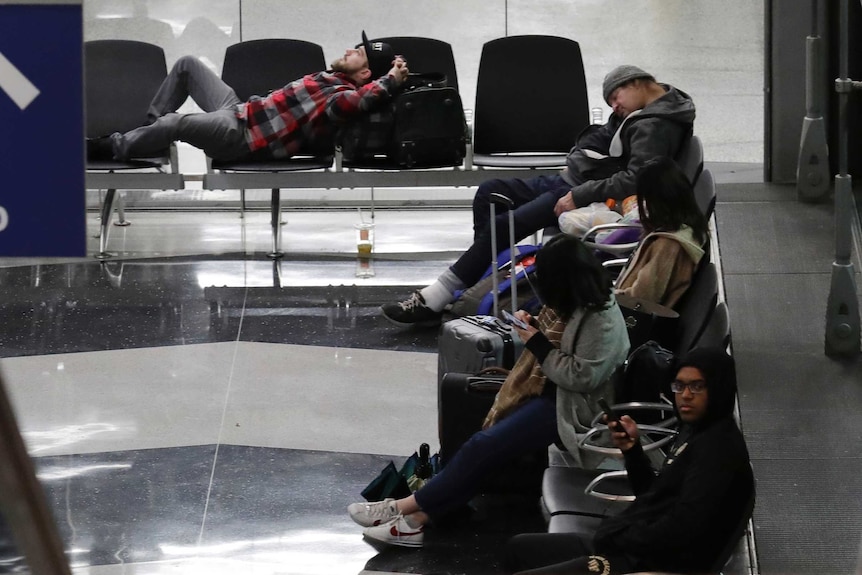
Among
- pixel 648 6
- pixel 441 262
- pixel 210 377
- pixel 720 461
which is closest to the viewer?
pixel 720 461

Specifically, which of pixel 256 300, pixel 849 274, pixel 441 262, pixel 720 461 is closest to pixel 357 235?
pixel 441 262

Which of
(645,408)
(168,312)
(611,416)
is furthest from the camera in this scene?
(168,312)

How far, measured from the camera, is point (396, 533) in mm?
4246

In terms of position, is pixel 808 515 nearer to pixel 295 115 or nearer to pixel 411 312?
pixel 411 312

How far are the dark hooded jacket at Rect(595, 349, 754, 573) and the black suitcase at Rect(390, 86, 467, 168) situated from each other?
441 centimetres

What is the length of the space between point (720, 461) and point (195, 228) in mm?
6123

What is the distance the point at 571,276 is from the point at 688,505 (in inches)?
42.2

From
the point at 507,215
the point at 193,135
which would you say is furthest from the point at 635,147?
the point at 193,135

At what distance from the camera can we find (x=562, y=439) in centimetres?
414

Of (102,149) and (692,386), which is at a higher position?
(102,149)

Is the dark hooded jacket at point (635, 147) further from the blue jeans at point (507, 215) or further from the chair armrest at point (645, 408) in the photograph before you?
the chair armrest at point (645, 408)

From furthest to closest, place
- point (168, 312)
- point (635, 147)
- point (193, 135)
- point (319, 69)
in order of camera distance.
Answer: point (319, 69) → point (193, 135) → point (168, 312) → point (635, 147)

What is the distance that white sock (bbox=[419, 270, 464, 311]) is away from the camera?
639 centimetres

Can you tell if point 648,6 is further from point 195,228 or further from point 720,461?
point 720,461
